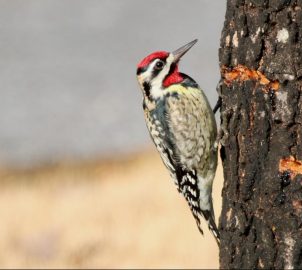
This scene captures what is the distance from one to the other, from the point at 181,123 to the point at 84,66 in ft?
24.0

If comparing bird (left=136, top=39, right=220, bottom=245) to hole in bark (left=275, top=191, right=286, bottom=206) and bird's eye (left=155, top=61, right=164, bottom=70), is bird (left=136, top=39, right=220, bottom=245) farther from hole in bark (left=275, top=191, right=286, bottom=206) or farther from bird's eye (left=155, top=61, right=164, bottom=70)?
hole in bark (left=275, top=191, right=286, bottom=206)

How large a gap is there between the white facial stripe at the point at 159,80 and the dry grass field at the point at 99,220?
213cm

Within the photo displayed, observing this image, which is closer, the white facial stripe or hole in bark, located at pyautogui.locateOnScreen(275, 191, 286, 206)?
hole in bark, located at pyautogui.locateOnScreen(275, 191, 286, 206)

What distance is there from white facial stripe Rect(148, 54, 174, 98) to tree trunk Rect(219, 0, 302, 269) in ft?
3.79

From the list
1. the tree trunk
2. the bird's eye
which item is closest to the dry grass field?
the bird's eye

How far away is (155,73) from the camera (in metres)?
6.22

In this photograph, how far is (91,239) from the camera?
8453 millimetres

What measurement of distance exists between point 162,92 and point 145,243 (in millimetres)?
2403

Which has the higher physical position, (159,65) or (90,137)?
(90,137)

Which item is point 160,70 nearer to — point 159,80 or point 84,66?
point 159,80


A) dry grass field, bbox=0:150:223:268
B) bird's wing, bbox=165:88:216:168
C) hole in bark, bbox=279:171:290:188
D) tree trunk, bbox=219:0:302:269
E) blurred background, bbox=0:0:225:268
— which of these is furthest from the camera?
blurred background, bbox=0:0:225:268

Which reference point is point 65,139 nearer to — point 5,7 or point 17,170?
point 17,170

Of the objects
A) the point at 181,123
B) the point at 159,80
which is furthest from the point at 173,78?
the point at 181,123

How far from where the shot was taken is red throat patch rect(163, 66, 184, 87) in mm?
6223
